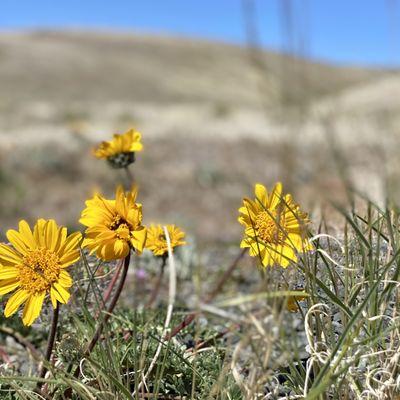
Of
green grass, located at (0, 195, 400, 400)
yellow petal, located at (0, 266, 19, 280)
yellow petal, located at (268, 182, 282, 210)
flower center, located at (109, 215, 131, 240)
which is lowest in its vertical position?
green grass, located at (0, 195, 400, 400)

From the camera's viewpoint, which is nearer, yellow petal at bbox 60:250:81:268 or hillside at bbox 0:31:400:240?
yellow petal at bbox 60:250:81:268

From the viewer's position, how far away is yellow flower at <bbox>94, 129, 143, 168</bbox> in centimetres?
206

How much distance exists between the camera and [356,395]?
1298 millimetres

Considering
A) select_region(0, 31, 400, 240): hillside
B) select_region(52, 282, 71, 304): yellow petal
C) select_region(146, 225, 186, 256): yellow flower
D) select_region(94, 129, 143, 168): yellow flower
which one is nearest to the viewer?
select_region(52, 282, 71, 304): yellow petal

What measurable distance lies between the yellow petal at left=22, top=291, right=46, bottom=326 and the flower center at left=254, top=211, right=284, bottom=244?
58 cm

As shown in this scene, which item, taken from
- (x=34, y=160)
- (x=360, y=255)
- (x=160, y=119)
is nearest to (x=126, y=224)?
(x=360, y=255)

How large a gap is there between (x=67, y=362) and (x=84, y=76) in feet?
171

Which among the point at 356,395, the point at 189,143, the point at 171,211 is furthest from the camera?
the point at 189,143

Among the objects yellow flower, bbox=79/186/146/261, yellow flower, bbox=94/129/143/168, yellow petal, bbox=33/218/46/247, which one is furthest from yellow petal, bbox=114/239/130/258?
yellow flower, bbox=94/129/143/168

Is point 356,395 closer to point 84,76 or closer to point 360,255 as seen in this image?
point 360,255

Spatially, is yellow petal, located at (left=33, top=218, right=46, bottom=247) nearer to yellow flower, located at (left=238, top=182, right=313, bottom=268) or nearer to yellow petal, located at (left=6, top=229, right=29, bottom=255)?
yellow petal, located at (left=6, top=229, right=29, bottom=255)

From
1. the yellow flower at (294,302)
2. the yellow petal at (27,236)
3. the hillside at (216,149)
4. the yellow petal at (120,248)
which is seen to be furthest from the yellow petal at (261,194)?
the yellow petal at (27,236)

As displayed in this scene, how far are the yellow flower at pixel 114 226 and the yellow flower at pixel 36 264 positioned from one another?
0.17ft

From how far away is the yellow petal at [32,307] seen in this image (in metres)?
1.39
